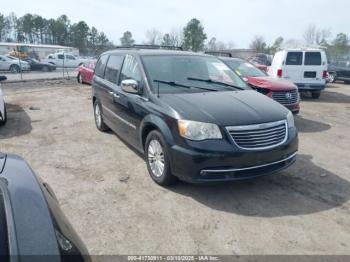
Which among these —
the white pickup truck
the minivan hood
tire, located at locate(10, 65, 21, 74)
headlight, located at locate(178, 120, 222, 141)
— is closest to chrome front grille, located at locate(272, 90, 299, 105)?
the minivan hood

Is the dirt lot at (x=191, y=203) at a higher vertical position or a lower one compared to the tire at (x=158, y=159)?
lower

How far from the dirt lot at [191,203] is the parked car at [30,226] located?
1.44 metres

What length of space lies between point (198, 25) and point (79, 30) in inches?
1108

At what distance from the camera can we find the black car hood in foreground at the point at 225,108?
3975 mm

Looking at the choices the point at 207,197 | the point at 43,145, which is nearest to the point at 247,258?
the point at 207,197

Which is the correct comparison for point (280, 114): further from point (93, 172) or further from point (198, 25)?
point (198, 25)

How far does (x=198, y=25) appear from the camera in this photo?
63.4m

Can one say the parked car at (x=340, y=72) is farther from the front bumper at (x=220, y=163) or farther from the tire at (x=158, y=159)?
the tire at (x=158, y=159)

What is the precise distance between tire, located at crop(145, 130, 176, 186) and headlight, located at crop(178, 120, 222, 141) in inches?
16.4

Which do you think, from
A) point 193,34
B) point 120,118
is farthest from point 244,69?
point 193,34

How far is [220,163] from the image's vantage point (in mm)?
3811

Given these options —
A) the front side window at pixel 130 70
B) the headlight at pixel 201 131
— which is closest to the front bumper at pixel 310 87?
the front side window at pixel 130 70

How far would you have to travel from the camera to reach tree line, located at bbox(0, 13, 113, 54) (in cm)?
7425

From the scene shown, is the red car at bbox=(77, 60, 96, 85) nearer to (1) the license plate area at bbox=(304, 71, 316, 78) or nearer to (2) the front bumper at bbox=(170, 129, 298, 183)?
(1) the license plate area at bbox=(304, 71, 316, 78)
